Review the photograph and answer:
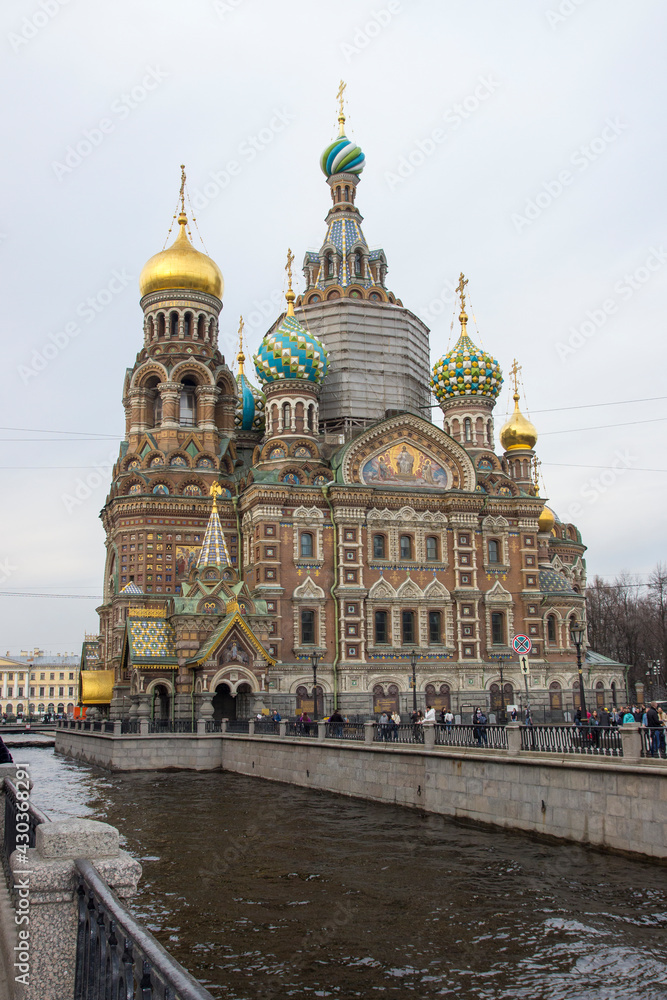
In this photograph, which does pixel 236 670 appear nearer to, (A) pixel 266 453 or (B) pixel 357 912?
(A) pixel 266 453

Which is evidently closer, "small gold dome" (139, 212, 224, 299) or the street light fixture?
the street light fixture

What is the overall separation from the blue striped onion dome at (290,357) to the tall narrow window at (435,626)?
37.6 feet

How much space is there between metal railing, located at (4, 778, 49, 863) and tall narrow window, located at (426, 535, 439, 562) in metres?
32.1

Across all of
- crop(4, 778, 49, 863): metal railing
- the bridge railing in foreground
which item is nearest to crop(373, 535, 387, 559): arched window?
crop(4, 778, 49, 863): metal railing

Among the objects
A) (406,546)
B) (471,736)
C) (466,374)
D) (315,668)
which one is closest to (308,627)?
(315,668)

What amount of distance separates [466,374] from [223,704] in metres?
19.0

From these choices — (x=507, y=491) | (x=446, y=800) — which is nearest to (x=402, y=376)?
(x=507, y=491)

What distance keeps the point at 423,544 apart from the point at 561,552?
15093 millimetres

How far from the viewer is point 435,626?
127ft

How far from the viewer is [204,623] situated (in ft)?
109

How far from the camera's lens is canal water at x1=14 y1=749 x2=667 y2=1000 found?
904 cm

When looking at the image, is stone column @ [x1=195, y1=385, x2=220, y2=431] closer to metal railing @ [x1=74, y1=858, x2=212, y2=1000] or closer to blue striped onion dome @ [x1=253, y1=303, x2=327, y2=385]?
blue striped onion dome @ [x1=253, y1=303, x2=327, y2=385]

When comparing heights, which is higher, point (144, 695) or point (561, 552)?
point (561, 552)

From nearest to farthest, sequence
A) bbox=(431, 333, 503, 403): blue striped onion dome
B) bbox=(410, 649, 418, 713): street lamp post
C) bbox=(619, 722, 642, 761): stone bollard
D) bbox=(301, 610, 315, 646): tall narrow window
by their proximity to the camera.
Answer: bbox=(619, 722, 642, 761): stone bollard
bbox=(410, 649, 418, 713): street lamp post
bbox=(301, 610, 315, 646): tall narrow window
bbox=(431, 333, 503, 403): blue striped onion dome
